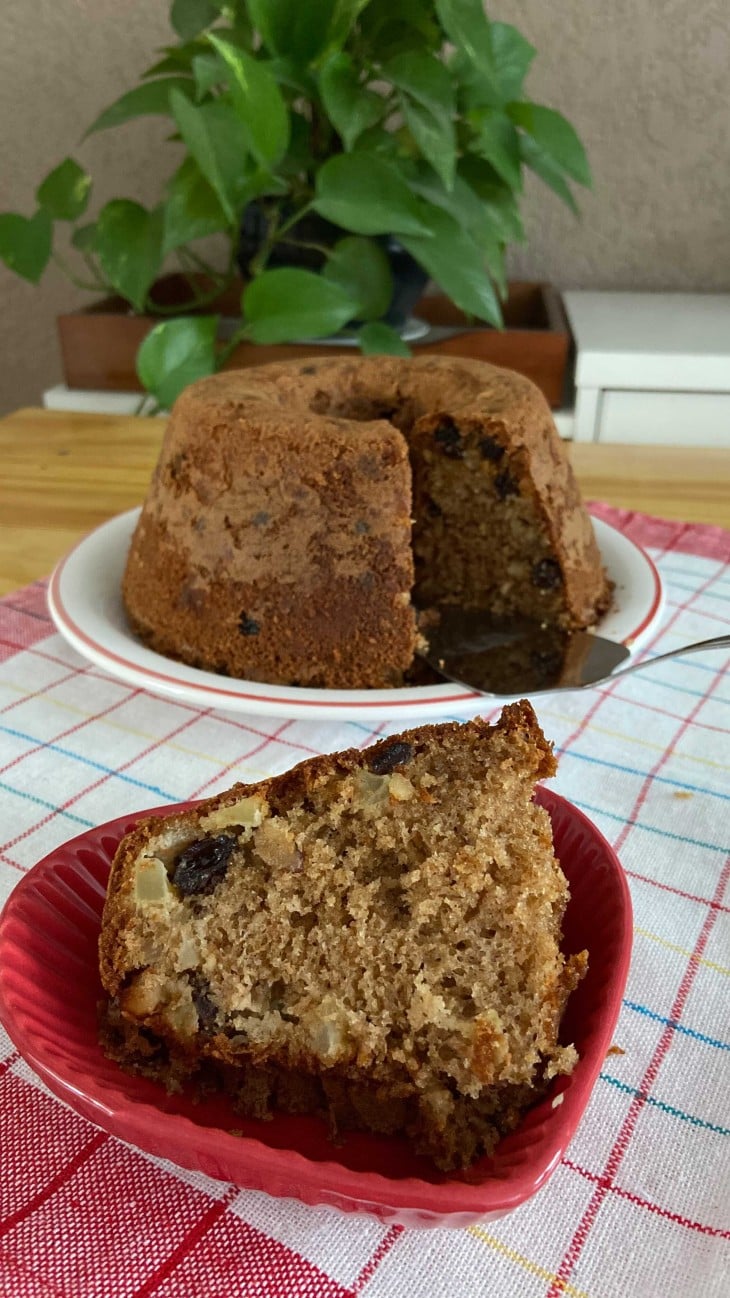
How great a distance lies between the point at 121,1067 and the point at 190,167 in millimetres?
1767

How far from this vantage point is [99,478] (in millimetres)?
1701

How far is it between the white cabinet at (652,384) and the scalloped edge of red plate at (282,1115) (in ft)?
5.42

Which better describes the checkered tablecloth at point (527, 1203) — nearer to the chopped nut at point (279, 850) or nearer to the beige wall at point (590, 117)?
the chopped nut at point (279, 850)

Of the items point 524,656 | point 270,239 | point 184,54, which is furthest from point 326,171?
point 524,656

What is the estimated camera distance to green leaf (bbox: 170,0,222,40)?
206cm

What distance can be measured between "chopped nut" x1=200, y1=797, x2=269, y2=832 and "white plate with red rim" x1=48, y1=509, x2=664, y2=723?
34cm

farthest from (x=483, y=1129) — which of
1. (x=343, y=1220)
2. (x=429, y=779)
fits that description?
(x=429, y=779)

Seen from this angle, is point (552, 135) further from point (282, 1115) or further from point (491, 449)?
point (282, 1115)

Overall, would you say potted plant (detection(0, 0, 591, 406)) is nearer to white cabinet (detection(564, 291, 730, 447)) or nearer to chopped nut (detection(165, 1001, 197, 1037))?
white cabinet (detection(564, 291, 730, 447))

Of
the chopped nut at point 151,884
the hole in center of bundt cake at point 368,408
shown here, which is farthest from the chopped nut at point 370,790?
the hole in center of bundt cake at point 368,408

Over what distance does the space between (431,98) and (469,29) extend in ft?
0.46

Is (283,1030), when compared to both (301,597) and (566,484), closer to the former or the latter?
(301,597)

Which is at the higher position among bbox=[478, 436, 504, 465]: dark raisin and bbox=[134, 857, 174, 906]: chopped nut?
bbox=[134, 857, 174, 906]: chopped nut

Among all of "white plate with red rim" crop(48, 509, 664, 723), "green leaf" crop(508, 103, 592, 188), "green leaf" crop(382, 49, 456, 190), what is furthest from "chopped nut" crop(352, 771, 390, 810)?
"green leaf" crop(508, 103, 592, 188)
